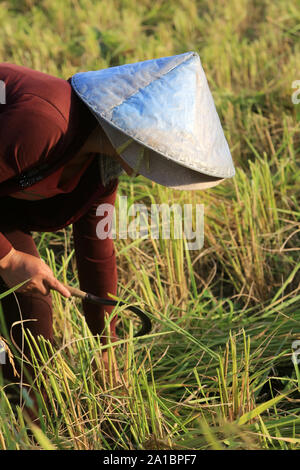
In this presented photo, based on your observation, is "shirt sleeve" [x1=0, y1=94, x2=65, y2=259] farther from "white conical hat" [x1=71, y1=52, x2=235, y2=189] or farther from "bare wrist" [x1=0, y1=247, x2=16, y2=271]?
"bare wrist" [x1=0, y1=247, x2=16, y2=271]

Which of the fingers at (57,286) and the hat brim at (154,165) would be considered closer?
the hat brim at (154,165)

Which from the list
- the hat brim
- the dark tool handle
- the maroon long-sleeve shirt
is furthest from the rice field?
the hat brim

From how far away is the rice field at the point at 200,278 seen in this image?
138cm

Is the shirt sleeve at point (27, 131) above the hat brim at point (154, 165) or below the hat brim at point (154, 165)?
above

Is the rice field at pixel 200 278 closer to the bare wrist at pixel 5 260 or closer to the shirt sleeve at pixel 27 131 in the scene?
the bare wrist at pixel 5 260

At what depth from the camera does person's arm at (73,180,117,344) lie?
1.64 m

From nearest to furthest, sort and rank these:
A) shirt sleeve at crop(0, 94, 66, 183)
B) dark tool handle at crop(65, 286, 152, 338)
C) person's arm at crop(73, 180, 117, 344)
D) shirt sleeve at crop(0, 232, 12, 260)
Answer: shirt sleeve at crop(0, 94, 66, 183) < shirt sleeve at crop(0, 232, 12, 260) < dark tool handle at crop(65, 286, 152, 338) < person's arm at crop(73, 180, 117, 344)

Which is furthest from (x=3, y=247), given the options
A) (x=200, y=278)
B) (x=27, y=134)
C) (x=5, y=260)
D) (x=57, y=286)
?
(x=200, y=278)

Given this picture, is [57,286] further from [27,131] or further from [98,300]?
[27,131]

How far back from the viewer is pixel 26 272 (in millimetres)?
1405

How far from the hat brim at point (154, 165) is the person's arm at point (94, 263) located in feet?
0.96

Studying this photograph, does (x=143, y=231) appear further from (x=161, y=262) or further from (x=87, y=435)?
(x=87, y=435)

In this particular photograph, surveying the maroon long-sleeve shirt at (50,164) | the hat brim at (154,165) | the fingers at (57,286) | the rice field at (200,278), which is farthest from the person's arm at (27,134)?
the rice field at (200,278)
